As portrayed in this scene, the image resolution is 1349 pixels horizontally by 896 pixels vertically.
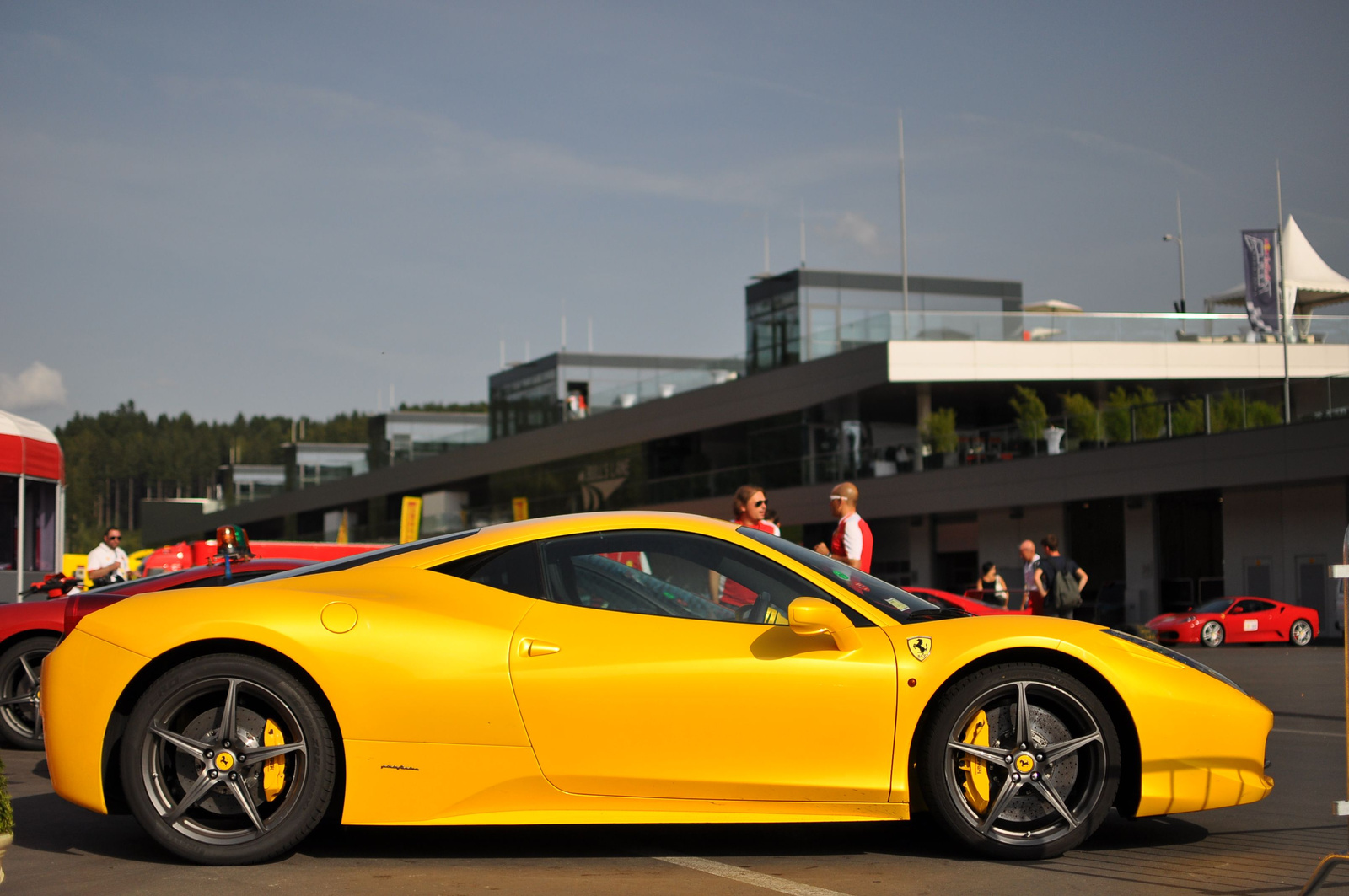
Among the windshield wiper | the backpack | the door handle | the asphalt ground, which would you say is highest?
the windshield wiper

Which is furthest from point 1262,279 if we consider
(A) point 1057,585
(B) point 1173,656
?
(B) point 1173,656

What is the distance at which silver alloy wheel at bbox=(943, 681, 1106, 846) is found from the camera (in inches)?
187

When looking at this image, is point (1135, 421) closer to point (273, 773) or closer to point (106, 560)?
point (106, 560)

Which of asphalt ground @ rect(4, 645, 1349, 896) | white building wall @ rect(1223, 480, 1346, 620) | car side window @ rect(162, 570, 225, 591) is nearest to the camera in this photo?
asphalt ground @ rect(4, 645, 1349, 896)

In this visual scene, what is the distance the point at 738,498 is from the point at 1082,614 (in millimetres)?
22677

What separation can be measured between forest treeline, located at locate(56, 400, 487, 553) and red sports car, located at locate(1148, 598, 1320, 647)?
138951mm

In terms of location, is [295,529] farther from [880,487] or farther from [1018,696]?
[1018,696]

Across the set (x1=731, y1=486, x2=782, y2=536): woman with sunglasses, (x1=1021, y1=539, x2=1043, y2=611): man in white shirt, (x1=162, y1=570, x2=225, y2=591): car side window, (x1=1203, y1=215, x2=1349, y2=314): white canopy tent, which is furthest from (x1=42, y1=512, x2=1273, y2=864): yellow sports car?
(x1=1203, y1=215, x2=1349, y2=314): white canopy tent

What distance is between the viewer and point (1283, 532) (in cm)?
2988

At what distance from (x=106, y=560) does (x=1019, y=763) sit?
15.2m

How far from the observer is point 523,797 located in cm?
470

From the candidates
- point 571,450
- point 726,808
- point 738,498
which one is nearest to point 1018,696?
point 726,808

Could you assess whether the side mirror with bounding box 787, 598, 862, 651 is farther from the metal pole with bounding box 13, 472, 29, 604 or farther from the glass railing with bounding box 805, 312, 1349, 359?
the glass railing with bounding box 805, 312, 1349, 359

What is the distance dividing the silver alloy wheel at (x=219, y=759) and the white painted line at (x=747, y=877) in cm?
145
